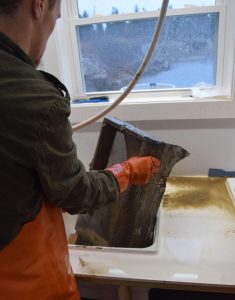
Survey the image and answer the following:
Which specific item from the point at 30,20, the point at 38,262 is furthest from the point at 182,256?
the point at 30,20

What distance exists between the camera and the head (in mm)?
525

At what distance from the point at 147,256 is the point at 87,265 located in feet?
0.62

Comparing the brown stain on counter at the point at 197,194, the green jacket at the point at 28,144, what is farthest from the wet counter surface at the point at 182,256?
the green jacket at the point at 28,144

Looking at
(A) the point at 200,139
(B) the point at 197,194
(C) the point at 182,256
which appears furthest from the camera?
(A) the point at 200,139

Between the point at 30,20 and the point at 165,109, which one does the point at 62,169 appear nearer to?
the point at 30,20

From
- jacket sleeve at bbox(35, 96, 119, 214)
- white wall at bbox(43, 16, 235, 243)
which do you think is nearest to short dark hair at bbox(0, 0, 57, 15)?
jacket sleeve at bbox(35, 96, 119, 214)

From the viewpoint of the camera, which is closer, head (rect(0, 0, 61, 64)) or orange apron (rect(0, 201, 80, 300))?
head (rect(0, 0, 61, 64))

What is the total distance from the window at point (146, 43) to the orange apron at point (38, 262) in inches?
37.4

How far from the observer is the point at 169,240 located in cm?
98

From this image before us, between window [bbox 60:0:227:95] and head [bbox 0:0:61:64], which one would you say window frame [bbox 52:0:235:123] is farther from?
head [bbox 0:0:61:64]

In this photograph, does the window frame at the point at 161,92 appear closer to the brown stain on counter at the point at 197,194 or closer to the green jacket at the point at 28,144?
the brown stain on counter at the point at 197,194

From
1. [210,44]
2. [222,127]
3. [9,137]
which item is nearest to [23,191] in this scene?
[9,137]

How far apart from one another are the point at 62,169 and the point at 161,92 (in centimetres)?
101

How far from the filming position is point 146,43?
1.40m
